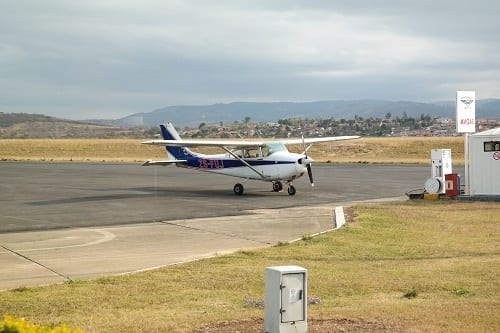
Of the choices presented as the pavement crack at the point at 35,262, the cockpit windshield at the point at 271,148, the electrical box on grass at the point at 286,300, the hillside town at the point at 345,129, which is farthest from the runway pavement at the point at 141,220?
the hillside town at the point at 345,129

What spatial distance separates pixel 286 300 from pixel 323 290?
3.27m

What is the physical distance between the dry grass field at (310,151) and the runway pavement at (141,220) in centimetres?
3923

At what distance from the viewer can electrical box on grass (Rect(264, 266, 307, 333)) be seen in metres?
7.02

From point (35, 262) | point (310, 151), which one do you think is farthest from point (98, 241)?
point (310, 151)

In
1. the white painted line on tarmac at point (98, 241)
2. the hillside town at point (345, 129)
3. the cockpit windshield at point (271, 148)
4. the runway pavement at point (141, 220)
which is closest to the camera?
the runway pavement at point (141, 220)

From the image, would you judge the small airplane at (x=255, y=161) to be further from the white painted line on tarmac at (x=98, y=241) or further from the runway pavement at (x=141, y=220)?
the white painted line on tarmac at (x=98, y=241)

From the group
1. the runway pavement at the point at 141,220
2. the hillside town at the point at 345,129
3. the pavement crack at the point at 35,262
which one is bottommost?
the runway pavement at the point at 141,220

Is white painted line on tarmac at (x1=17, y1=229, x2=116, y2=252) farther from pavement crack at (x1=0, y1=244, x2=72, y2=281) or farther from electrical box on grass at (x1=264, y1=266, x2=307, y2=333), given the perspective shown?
electrical box on grass at (x1=264, y1=266, x2=307, y2=333)

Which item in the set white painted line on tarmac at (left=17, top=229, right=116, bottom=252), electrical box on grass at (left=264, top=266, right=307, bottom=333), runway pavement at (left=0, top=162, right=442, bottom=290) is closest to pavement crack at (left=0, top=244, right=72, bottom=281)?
runway pavement at (left=0, top=162, right=442, bottom=290)

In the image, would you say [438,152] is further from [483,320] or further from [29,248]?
[483,320]

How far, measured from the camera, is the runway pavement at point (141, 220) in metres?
13.5

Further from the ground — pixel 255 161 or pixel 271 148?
pixel 271 148

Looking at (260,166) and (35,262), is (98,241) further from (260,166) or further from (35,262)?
(260,166)

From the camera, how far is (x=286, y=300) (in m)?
7.05
